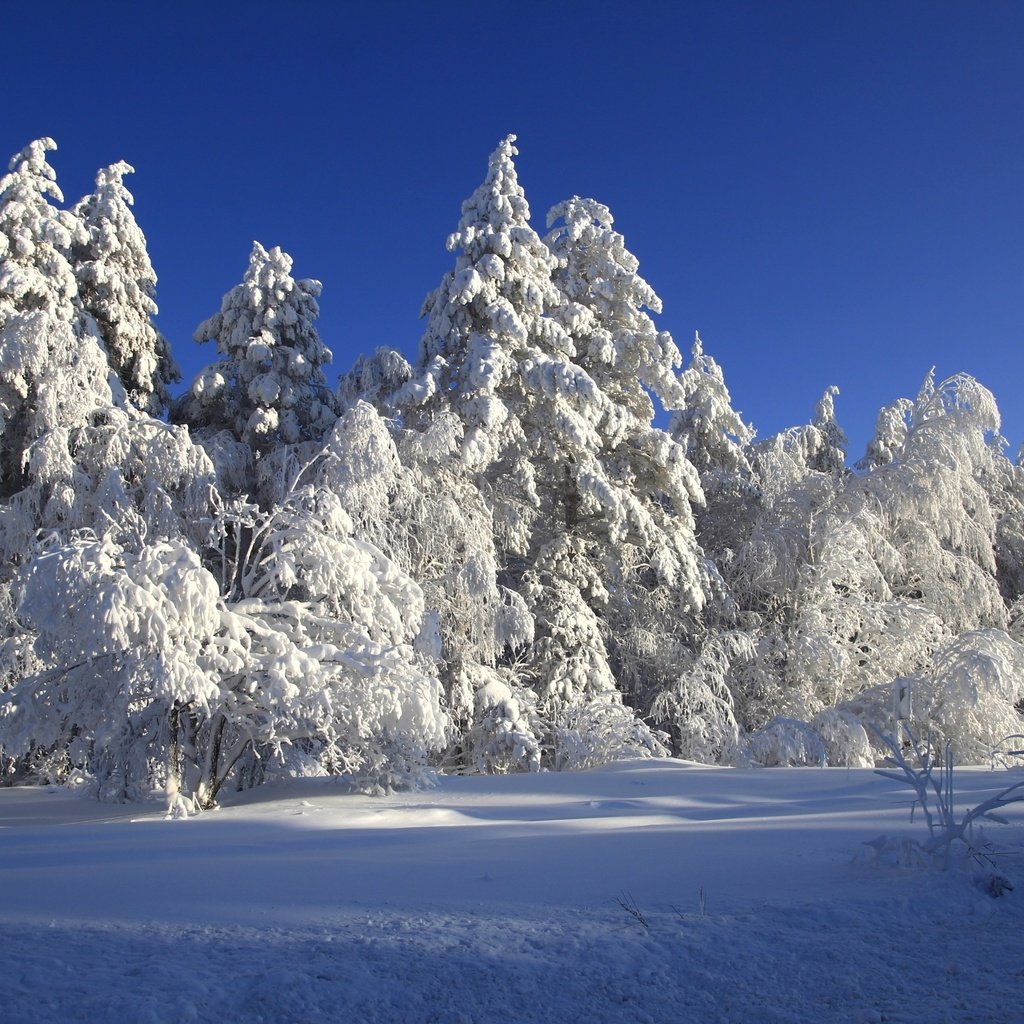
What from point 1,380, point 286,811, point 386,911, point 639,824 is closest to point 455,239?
point 1,380

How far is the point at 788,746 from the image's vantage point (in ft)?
46.9

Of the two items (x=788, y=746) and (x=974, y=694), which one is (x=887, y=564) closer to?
(x=974, y=694)

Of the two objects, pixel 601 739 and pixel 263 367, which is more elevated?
pixel 263 367

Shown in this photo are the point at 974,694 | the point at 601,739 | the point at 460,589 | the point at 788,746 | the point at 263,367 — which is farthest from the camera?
the point at 263,367

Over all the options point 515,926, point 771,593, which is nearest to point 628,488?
point 771,593

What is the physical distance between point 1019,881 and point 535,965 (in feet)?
8.49

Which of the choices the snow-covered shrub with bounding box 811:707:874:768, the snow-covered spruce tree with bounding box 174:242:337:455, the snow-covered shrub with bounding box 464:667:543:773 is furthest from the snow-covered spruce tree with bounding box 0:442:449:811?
the snow-covered shrub with bounding box 811:707:874:768

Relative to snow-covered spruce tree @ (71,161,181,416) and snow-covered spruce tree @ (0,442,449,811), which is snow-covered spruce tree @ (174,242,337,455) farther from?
snow-covered spruce tree @ (0,442,449,811)

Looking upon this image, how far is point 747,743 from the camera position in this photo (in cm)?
1523

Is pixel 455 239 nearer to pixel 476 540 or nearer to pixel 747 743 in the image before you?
pixel 476 540

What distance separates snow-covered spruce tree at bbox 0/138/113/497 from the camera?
1395cm

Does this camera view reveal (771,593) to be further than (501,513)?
Yes

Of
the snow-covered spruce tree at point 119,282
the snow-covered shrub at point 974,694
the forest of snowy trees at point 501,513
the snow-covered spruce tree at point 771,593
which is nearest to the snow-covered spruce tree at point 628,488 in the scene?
the forest of snowy trees at point 501,513

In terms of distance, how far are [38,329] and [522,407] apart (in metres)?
8.38
